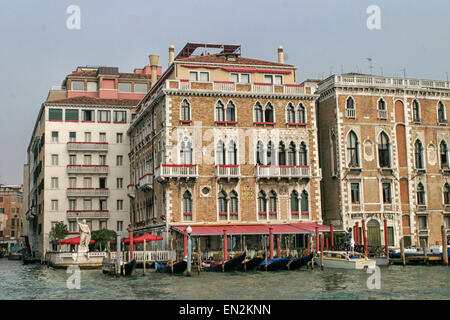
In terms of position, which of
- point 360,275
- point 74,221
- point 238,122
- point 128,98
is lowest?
point 360,275

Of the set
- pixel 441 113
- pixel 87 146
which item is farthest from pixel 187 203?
pixel 441 113

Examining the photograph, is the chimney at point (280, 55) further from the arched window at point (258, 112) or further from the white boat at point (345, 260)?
the white boat at point (345, 260)

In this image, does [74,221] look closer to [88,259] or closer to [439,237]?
[88,259]

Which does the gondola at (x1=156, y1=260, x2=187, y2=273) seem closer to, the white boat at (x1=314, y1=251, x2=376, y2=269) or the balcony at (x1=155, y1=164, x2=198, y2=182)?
the balcony at (x1=155, y1=164, x2=198, y2=182)

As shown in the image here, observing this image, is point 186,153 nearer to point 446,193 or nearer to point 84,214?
point 84,214

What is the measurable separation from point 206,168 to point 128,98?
2241cm

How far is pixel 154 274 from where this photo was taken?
3119 cm

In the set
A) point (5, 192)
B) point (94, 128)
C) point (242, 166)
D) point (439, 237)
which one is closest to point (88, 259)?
point (242, 166)

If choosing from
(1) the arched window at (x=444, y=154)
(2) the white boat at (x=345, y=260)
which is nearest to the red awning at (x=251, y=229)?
(2) the white boat at (x=345, y=260)

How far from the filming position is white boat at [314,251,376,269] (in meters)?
31.5

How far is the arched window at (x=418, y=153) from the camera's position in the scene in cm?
4097

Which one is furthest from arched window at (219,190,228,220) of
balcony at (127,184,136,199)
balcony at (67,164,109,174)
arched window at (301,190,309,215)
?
balcony at (67,164,109,174)

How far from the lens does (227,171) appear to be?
37.1 metres

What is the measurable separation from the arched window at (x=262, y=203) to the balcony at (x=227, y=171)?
1.87 meters
